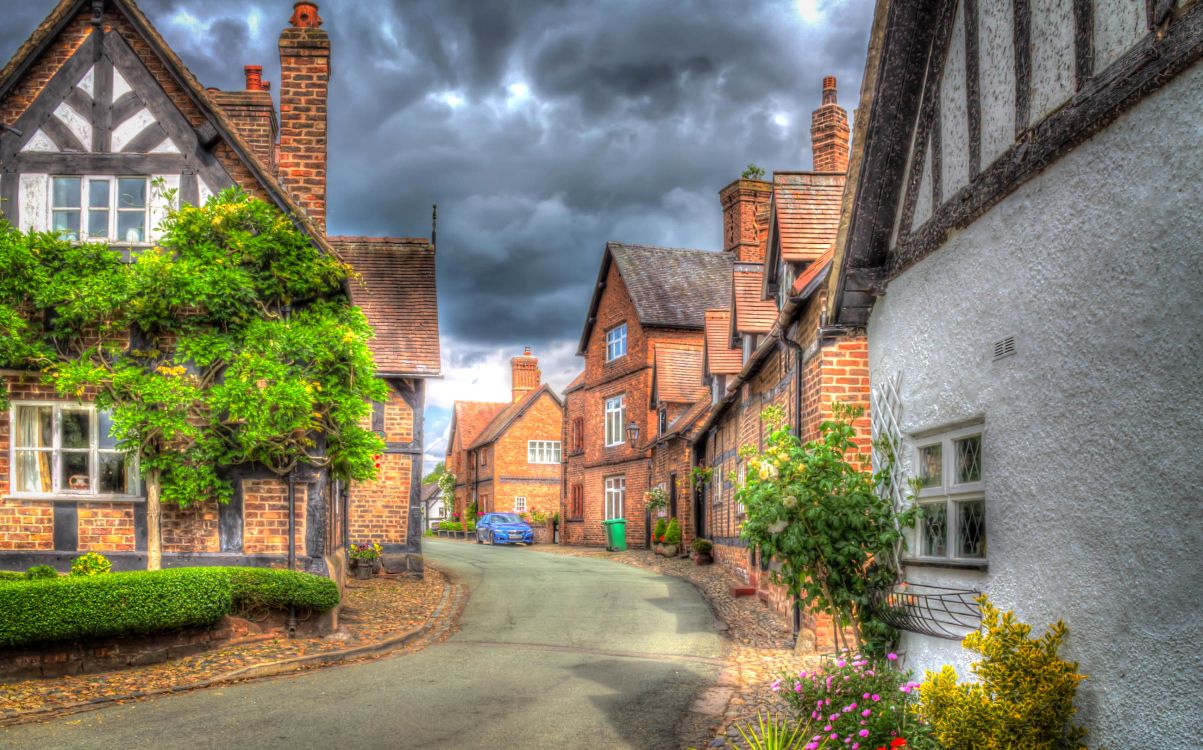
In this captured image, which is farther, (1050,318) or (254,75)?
(254,75)

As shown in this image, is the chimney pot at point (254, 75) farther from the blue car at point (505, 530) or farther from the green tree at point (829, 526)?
the blue car at point (505, 530)

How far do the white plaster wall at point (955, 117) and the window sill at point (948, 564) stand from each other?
254 centimetres

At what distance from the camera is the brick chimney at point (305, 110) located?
610 inches

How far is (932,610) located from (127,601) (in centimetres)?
785

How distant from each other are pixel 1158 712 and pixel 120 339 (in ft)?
40.8

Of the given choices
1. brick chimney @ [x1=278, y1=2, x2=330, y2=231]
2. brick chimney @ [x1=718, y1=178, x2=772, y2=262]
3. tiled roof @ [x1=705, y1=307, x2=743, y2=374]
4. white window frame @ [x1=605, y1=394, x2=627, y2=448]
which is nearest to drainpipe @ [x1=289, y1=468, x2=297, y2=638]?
brick chimney @ [x1=278, y1=2, x2=330, y2=231]

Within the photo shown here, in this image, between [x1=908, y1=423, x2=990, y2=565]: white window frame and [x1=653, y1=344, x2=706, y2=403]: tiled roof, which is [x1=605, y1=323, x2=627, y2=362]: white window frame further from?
[x1=908, y1=423, x2=990, y2=565]: white window frame

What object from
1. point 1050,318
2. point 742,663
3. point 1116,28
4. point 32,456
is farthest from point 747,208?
point 1116,28

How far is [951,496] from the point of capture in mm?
7051

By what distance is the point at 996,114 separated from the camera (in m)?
6.48

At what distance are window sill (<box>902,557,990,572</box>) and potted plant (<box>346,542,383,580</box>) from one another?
14133mm

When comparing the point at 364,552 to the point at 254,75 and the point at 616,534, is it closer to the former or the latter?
the point at 254,75

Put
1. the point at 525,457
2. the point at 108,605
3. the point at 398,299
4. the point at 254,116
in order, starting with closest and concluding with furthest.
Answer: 1. the point at 108,605
2. the point at 254,116
3. the point at 398,299
4. the point at 525,457

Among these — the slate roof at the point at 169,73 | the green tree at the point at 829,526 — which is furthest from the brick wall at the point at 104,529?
the green tree at the point at 829,526
